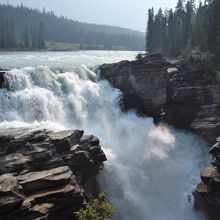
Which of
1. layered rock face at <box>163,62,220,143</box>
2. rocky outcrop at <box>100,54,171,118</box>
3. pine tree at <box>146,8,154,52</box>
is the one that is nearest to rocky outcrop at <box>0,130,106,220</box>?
rocky outcrop at <box>100,54,171,118</box>

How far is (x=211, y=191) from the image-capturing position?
133 feet

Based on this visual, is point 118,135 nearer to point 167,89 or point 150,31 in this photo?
point 167,89

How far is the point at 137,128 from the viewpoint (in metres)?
56.3

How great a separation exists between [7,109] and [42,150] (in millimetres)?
15320

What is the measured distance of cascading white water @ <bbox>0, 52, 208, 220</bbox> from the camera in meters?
45.4

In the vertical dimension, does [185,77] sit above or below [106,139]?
above

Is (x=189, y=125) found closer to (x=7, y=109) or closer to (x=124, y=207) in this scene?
(x=124, y=207)

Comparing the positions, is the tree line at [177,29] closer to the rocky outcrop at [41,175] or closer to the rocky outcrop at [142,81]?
the rocky outcrop at [142,81]

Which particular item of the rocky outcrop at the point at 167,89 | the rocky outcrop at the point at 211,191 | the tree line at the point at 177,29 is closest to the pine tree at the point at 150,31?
the tree line at the point at 177,29

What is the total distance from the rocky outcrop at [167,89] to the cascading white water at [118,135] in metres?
1.84

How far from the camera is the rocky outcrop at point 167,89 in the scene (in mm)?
59781

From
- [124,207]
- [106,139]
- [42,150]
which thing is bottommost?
[124,207]

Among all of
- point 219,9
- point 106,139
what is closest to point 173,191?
point 106,139

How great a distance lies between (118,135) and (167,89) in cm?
1262
